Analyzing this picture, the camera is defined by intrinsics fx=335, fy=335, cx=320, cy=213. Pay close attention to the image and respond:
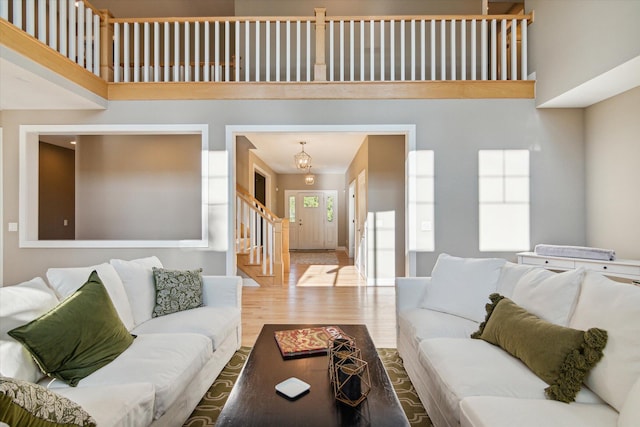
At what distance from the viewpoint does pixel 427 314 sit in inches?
98.3

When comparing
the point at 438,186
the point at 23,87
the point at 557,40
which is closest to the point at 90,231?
the point at 23,87

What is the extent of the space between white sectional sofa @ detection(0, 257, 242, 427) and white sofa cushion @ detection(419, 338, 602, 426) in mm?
1329

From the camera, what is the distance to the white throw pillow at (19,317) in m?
1.45

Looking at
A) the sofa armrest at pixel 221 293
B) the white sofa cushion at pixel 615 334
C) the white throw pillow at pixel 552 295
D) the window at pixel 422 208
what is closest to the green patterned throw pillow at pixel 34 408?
the sofa armrest at pixel 221 293

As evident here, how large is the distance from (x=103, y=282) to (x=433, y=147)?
3.60m

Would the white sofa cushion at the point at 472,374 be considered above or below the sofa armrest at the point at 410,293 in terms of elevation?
below

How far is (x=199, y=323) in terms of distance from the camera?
2355mm

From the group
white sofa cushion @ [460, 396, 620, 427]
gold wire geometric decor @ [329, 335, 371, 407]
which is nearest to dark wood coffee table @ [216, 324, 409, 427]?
gold wire geometric decor @ [329, 335, 371, 407]

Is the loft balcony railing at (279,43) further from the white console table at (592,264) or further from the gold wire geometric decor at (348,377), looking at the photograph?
the gold wire geometric decor at (348,377)

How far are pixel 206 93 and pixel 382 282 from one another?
12.7 feet

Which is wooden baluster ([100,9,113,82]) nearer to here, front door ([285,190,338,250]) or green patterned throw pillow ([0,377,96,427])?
green patterned throw pillow ([0,377,96,427])

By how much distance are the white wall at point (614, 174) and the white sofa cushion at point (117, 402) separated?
169 inches

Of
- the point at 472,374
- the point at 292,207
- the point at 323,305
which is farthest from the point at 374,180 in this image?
the point at 292,207

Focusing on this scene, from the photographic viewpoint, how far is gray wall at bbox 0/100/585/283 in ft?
13.3
